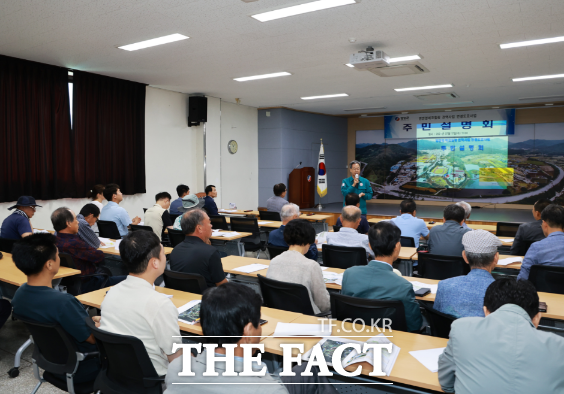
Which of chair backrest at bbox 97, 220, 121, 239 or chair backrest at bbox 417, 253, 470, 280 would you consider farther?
chair backrest at bbox 97, 220, 121, 239

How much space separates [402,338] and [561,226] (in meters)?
2.19

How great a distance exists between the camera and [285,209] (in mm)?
4762

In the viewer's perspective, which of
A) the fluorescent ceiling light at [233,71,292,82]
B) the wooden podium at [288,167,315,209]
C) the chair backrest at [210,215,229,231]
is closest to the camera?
the chair backrest at [210,215,229,231]

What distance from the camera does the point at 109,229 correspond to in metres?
5.54

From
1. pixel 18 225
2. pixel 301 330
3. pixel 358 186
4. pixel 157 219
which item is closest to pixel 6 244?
pixel 18 225

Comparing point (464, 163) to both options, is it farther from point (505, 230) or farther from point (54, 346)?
point (54, 346)

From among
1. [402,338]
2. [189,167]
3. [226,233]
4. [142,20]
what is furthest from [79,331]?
[189,167]

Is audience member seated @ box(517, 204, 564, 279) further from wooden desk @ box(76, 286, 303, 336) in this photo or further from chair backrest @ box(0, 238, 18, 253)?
chair backrest @ box(0, 238, 18, 253)

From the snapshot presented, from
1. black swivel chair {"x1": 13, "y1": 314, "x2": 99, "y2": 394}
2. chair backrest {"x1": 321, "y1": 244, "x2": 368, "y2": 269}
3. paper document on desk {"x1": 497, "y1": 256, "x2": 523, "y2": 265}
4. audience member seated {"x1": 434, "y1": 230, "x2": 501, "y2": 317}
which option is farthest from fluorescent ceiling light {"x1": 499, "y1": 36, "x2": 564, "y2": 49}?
black swivel chair {"x1": 13, "y1": 314, "x2": 99, "y2": 394}

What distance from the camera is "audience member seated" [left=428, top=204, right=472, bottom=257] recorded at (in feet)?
13.8

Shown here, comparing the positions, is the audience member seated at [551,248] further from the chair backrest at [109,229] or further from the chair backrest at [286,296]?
the chair backrest at [109,229]

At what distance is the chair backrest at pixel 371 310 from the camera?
86.8 inches

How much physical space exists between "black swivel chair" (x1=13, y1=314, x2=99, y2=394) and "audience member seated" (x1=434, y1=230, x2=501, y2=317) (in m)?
1.99

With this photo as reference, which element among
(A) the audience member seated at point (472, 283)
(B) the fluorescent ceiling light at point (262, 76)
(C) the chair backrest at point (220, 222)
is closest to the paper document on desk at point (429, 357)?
(A) the audience member seated at point (472, 283)
